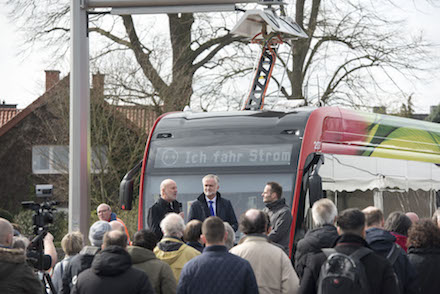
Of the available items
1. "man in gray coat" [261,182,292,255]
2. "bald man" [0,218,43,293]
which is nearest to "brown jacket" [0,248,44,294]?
"bald man" [0,218,43,293]

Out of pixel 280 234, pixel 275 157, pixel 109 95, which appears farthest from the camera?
pixel 109 95

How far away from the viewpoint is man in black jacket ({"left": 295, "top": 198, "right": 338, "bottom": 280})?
7.21 metres

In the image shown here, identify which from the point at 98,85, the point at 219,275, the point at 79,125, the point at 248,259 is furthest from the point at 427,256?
the point at 98,85

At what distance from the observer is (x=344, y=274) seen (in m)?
6.48

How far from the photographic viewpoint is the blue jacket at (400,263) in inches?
283

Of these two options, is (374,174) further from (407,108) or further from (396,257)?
(407,108)

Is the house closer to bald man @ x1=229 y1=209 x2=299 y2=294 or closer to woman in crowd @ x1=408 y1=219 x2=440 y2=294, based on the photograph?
bald man @ x1=229 y1=209 x2=299 y2=294

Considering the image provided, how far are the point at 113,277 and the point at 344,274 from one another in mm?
1752

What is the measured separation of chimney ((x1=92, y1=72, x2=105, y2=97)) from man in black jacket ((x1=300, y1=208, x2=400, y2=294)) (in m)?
20.0

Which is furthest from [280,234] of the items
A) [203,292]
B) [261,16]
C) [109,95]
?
[109,95]

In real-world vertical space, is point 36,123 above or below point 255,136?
above

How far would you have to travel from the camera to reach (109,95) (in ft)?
85.9

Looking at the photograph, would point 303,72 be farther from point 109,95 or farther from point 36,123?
point 36,123

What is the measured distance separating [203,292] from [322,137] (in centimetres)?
575
